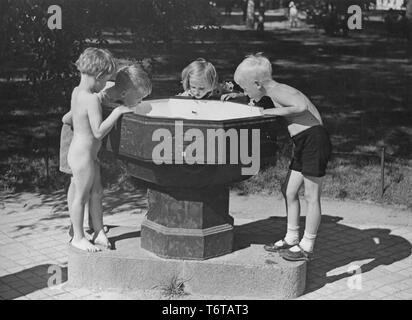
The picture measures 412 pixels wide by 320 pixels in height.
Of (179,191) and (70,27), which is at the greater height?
(70,27)

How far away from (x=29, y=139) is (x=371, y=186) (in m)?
4.74

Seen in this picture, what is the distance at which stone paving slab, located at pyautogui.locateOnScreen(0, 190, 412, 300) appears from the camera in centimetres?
519

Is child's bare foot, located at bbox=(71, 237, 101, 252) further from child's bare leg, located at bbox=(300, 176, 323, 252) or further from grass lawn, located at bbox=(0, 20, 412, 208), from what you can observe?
grass lawn, located at bbox=(0, 20, 412, 208)

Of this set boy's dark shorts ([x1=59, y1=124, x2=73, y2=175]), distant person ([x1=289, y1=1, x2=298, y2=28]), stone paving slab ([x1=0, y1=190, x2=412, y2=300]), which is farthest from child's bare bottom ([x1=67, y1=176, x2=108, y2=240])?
distant person ([x1=289, y1=1, x2=298, y2=28])

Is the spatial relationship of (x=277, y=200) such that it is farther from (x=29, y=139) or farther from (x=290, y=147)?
(x=29, y=139)

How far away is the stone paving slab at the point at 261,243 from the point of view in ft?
17.0

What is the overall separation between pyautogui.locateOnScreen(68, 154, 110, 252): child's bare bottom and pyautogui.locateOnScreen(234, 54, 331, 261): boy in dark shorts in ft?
3.92

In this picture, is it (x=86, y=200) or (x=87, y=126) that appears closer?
(x=87, y=126)

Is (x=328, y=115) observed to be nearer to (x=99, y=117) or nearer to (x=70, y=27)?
(x=70, y=27)

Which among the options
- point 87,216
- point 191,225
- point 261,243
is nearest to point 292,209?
point 261,243

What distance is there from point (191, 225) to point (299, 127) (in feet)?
3.30

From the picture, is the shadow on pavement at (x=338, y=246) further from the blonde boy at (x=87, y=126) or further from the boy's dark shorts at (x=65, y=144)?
the boy's dark shorts at (x=65, y=144)

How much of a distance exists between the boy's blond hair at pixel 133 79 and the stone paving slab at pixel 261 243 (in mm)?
1401

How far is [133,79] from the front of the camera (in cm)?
506
